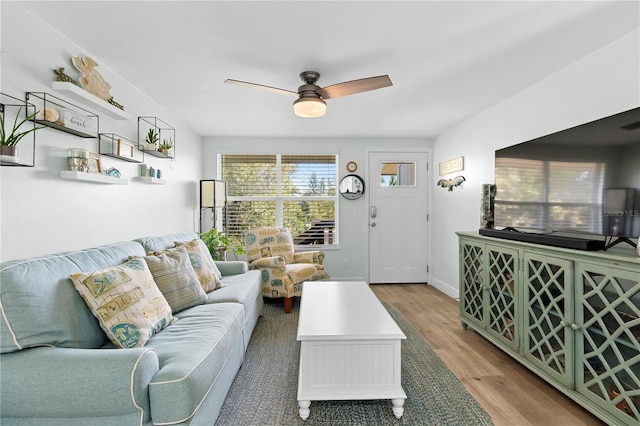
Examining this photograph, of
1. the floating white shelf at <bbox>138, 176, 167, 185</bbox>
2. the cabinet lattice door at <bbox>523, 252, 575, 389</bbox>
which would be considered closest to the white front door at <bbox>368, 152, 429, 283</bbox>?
the cabinet lattice door at <bbox>523, 252, 575, 389</bbox>

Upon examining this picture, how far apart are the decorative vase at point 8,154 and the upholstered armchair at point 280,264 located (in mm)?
2374

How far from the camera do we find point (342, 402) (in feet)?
6.18

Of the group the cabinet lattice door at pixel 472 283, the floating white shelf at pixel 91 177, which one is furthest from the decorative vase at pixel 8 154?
the cabinet lattice door at pixel 472 283

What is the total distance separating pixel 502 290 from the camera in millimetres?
2439

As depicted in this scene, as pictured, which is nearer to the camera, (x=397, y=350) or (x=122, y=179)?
(x=397, y=350)

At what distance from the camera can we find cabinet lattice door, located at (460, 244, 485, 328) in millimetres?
2730

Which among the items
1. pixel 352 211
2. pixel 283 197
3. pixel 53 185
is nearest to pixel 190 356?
pixel 53 185

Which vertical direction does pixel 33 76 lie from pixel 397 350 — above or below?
above

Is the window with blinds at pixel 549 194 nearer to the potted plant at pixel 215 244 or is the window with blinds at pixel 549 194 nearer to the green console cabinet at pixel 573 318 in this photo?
the green console cabinet at pixel 573 318

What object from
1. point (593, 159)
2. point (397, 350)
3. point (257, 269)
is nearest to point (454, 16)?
point (593, 159)

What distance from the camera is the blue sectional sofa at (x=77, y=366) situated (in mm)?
Answer: 1180

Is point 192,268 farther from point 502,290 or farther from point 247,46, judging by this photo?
point 502,290

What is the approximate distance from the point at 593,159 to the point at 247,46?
7.48 ft

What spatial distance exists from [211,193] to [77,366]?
3.11 meters
